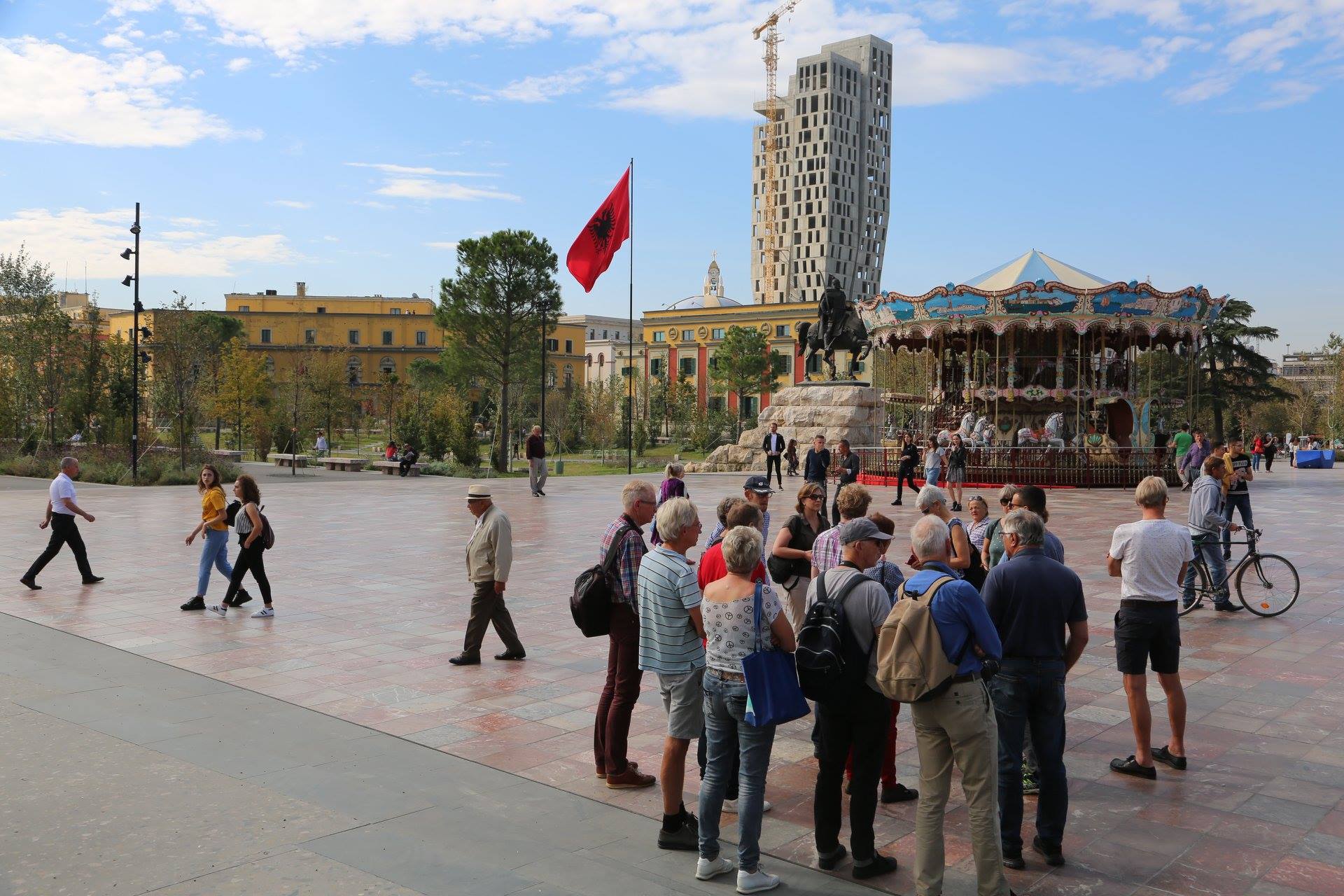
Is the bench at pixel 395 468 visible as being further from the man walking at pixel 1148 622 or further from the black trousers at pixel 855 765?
the black trousers at pixel 855 765

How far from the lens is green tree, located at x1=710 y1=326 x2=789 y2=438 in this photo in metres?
78.4

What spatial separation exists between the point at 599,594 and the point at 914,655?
2.01 meters

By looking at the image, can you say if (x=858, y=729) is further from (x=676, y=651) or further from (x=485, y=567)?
(x=485, y=567)

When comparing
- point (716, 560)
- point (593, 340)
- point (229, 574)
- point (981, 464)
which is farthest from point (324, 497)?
point (593, 340)

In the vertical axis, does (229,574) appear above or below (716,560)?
below

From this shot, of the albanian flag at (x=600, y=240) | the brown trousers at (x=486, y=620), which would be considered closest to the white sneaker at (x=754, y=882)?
the brown trousers at (x=486, y=620)

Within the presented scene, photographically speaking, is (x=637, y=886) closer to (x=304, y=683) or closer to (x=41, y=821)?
(x=41, y=821)

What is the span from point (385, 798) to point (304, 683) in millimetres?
2654

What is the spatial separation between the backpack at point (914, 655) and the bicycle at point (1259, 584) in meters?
7.48

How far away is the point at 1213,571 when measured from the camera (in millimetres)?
10734

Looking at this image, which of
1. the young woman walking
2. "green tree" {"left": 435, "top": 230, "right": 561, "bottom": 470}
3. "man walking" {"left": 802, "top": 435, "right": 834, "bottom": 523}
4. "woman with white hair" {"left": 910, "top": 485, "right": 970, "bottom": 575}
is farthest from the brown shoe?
"green tree" {"left": 435, "top": 230, "right": 561, "bottom": 470}

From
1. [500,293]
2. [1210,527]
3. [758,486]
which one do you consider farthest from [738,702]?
[500,293]

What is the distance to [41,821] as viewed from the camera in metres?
5.21

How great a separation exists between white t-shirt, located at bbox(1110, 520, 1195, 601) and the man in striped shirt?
2.53 metres
